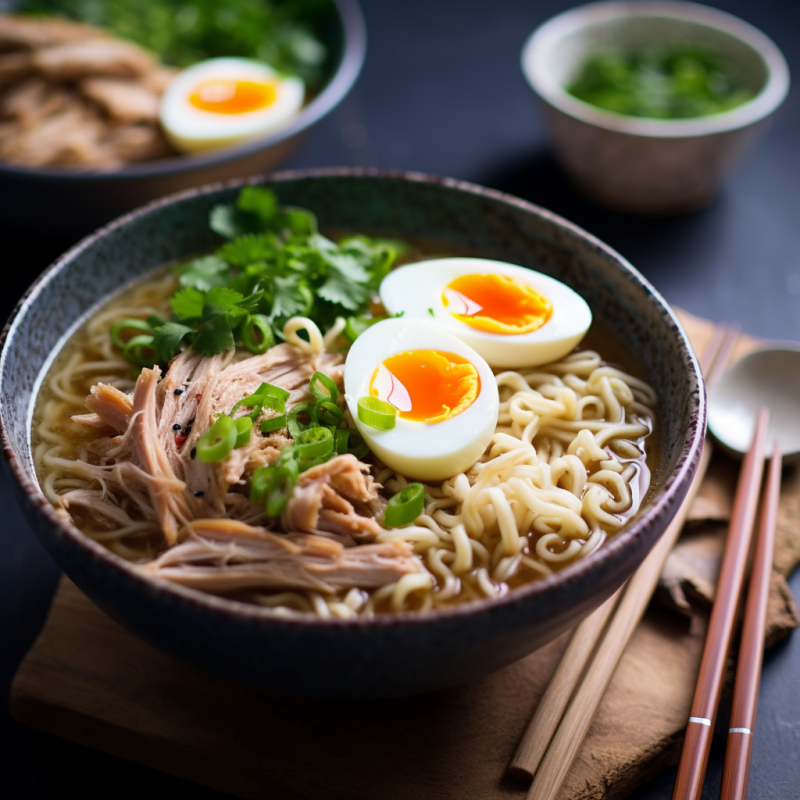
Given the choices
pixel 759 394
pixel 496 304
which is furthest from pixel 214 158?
pixel 759 394

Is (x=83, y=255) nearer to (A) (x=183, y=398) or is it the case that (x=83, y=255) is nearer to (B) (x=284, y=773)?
(A) (x=183, y=398)

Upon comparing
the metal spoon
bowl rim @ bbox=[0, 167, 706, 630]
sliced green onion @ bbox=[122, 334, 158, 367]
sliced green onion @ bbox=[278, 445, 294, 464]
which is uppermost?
bowl rim @ bbox=[0, 167, 706, 630]

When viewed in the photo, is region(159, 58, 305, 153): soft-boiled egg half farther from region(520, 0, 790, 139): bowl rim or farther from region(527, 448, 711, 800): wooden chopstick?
region(527, 448, 711, 800): wooden chopstick

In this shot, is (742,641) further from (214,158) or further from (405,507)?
(214,158)

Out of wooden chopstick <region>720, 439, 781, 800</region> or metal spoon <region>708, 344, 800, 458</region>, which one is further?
metal spoon <region>708, 344, 800, 458</region>

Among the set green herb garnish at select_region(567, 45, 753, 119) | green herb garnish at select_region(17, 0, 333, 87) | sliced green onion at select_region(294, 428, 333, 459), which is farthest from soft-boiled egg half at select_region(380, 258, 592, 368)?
green herb garnish at select_region(17, 0, 333, 87)

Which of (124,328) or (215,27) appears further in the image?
(215,27)
